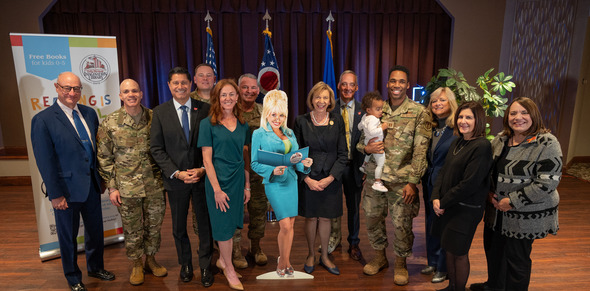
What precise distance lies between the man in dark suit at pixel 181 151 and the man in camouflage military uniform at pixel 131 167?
151mm

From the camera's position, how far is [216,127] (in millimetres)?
2805

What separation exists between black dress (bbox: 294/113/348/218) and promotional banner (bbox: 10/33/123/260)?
6.79 feet

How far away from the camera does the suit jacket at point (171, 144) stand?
9.53 ft

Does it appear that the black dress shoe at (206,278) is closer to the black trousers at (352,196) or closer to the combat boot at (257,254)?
the combat boot at (257,254)

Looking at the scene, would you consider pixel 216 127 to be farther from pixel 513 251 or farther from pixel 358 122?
pixel 513 251

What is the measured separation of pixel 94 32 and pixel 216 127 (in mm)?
4881

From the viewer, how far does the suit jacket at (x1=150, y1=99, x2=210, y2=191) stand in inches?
114

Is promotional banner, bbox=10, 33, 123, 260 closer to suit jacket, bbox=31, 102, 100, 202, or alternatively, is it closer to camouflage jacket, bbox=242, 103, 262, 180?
suit jacket, bbox=31, 102, 100, 202

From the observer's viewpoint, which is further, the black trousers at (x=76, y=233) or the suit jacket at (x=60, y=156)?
the black trousers at (x=76, y=233)

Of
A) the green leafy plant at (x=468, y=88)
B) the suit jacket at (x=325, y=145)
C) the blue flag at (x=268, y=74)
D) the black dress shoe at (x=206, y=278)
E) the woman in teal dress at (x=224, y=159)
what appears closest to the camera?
the woman in teal dress at (x=224, y=159)

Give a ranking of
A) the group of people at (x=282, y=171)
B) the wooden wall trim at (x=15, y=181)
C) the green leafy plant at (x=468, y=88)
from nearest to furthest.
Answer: the group of people at (x=282, y=171) → the green leafy plant at (x=468, y=88) → the wooden wall trim at (x=15, y=181)

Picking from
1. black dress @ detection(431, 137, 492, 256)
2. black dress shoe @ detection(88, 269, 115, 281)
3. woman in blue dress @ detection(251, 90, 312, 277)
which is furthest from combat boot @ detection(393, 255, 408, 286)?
black dress shoe @ detection(88, 269, 115, 281)

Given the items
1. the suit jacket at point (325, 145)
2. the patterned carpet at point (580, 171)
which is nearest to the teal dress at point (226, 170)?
the suit jacket at point (325, 145)

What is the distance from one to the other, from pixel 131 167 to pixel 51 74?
4.50ft
